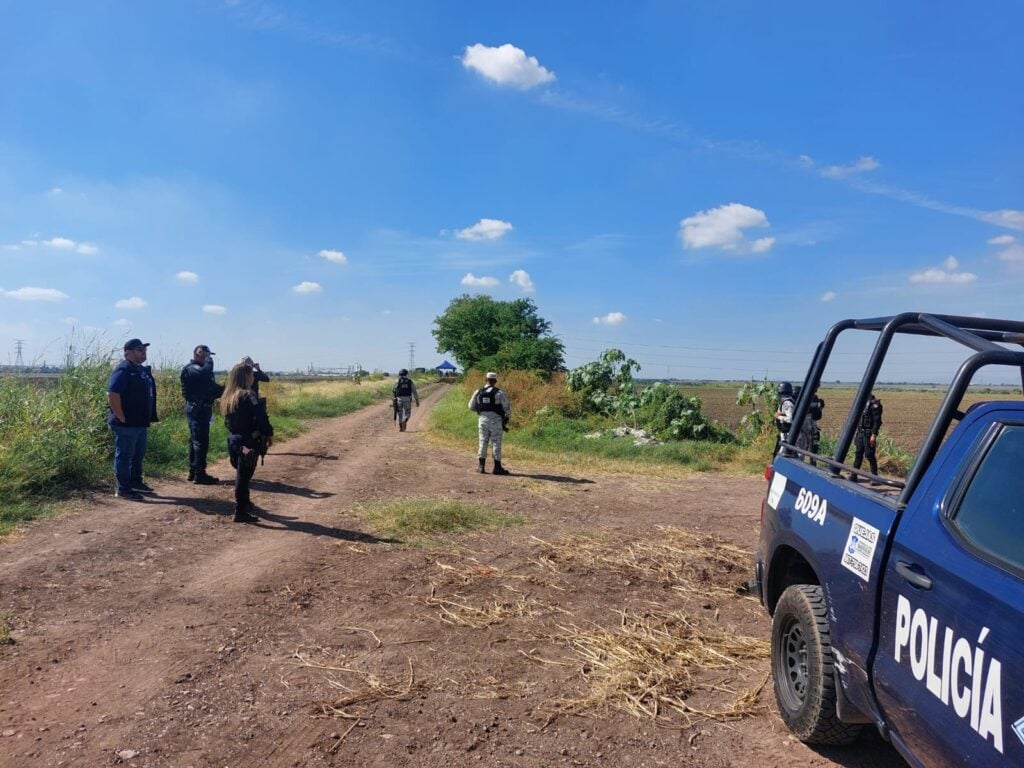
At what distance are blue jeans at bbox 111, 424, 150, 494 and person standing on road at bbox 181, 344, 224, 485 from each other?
0.87 meters

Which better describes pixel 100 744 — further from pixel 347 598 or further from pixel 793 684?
pixel 793 684

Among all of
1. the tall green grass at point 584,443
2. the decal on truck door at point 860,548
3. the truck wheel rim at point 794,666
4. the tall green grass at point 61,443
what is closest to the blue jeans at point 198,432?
the tall green grass at point 61,443

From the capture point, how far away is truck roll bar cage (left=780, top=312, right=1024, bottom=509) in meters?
2.74

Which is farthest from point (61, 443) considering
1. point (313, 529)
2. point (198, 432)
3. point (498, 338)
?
point (498, 338)

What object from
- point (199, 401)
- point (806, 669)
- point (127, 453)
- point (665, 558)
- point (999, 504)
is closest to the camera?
point (999, 504)

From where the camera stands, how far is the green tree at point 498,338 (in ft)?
91.3

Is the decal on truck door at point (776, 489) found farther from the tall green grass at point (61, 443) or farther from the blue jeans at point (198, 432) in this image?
the blue jeans at point (198, 432)

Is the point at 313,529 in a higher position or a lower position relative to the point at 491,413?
lower

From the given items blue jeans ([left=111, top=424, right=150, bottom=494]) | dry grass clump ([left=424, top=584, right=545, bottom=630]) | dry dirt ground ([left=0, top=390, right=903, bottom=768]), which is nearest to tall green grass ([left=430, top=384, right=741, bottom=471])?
dry dirt ground ([left=0, top=390, right=903, bottom=768])

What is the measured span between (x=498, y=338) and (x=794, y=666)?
3634 centimetres

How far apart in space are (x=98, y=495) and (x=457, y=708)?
6902 millimetres

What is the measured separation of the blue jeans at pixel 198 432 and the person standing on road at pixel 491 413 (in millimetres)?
4107

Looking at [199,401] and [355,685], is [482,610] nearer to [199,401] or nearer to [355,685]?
[355,685]

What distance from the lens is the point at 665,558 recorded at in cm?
690
